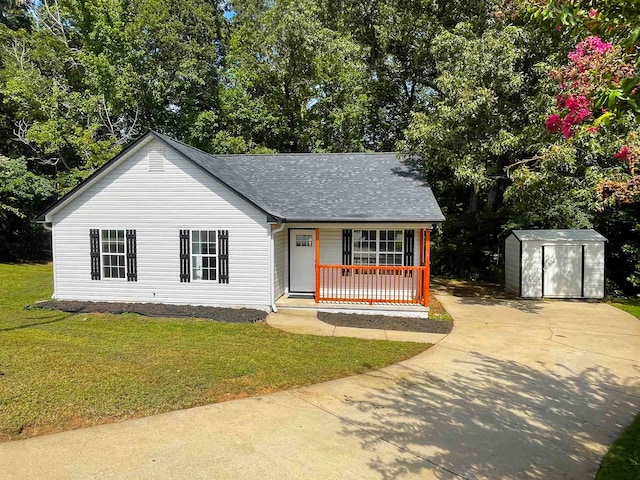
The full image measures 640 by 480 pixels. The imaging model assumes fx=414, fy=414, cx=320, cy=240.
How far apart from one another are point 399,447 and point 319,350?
3540 millimetres

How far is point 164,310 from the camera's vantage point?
11055mm

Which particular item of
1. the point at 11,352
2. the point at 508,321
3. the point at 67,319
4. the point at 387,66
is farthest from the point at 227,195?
the point at 387,66

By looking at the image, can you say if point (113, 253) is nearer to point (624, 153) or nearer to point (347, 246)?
point (347, 246)

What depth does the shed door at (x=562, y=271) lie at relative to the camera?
14.1 meters

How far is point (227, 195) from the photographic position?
1142 cm

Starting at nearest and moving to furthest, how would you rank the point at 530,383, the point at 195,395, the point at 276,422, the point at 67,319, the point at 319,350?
the point at 276,422 < the point at 195,395 < the point at 530,383 < the point at 319,350 < the point at 67,319

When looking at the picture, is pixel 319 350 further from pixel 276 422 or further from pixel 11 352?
pixel 11 352

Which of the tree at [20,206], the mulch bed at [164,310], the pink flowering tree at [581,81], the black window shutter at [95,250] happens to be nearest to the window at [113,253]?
the black window shutter at [95,250]

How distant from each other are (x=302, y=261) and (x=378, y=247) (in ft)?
7.90

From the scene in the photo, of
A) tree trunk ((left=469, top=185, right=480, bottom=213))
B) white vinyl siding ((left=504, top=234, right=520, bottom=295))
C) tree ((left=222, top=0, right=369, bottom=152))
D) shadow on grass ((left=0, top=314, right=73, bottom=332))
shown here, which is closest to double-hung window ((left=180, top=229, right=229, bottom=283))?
shadow on grass ((left=0, top=314, right=73, bottom=332))

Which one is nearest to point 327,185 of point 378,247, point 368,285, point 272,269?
point 378,247

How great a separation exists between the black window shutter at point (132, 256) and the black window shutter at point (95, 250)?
0.90 metres

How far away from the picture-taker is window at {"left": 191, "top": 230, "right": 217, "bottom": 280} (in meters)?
11.6

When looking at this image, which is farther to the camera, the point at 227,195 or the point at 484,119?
the point at 484,119
